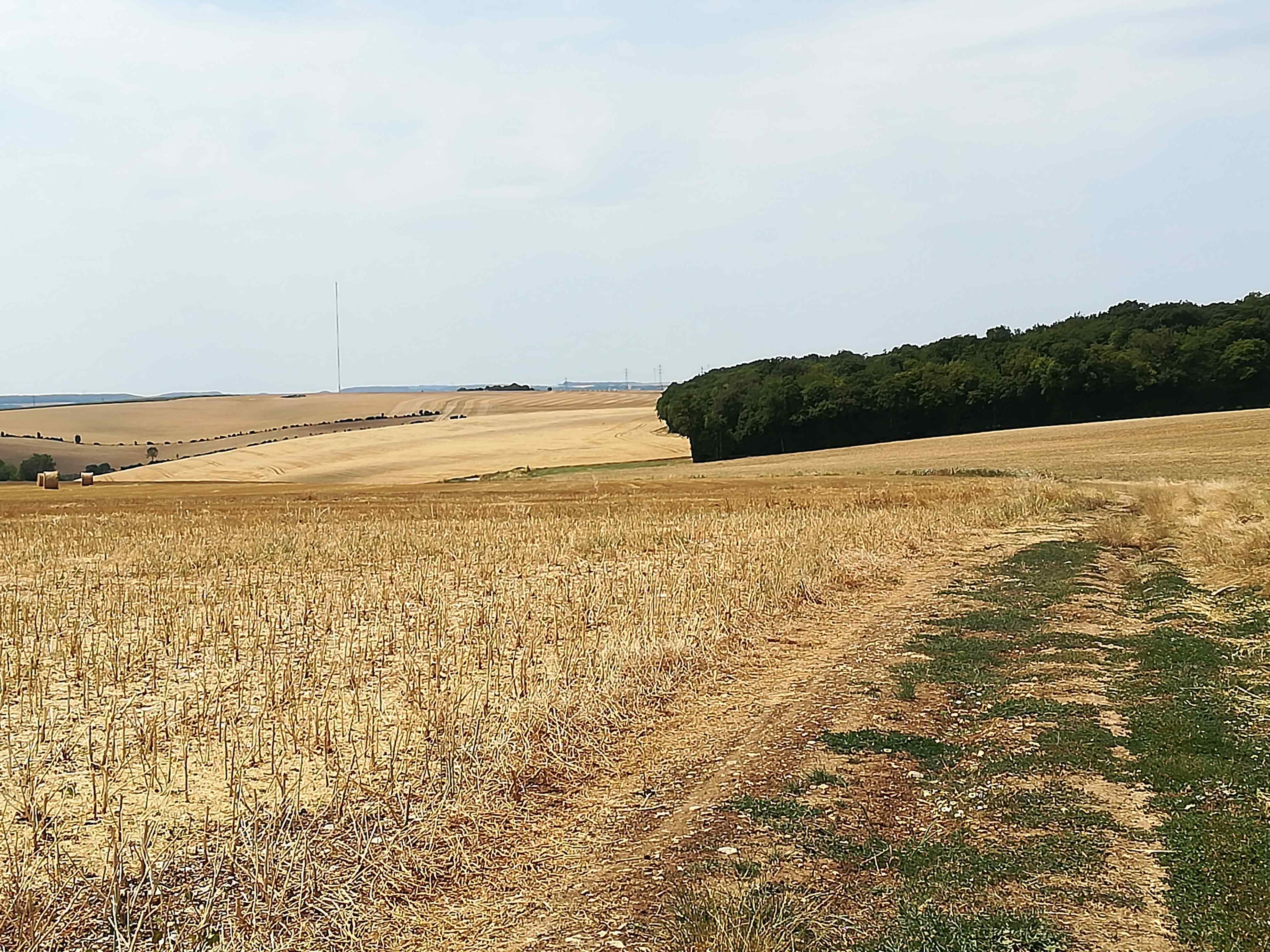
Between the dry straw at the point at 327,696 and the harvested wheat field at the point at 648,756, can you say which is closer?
the harvested wheat field at the point at 648,756

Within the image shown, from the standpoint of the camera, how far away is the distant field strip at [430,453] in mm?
85750

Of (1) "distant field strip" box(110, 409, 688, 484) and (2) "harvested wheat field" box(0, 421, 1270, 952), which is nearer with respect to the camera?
(2) "harvested wheat field" box(0, 421, 1270, 952)

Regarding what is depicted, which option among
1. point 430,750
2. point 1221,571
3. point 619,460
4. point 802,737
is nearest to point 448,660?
point 430,750

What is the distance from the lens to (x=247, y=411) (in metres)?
150

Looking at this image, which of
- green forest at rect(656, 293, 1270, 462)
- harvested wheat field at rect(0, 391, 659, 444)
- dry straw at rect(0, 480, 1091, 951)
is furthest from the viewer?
harvested wheat field at rect(0, 391, 659, 444)

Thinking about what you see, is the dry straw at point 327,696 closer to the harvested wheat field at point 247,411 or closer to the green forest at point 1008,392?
the green forest at point 1008,392

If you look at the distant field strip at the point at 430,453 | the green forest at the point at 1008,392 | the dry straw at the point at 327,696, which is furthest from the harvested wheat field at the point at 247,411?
the dry straw at the point at 327,696

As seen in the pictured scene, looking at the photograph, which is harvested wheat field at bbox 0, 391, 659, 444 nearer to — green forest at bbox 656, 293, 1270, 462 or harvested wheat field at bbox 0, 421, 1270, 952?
green forest at bbox 656, 293, 1270, 462

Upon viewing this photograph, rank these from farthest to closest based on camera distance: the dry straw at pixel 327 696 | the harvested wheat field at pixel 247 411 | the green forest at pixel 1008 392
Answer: the harvested wheat field at pixel 247 411
the green forest at pixel 1008 392
the dry straw at pixel 327 696

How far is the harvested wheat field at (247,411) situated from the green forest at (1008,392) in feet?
169

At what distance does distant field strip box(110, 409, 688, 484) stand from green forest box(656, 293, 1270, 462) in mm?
10170

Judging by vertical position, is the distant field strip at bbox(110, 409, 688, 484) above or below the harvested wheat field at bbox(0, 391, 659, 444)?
below

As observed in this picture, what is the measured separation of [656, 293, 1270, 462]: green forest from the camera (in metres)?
85.2

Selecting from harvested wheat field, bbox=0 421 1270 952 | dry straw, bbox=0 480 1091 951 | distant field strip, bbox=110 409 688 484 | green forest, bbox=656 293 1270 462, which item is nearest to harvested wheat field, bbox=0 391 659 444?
distant field strip, bbox=110 409 688 484
